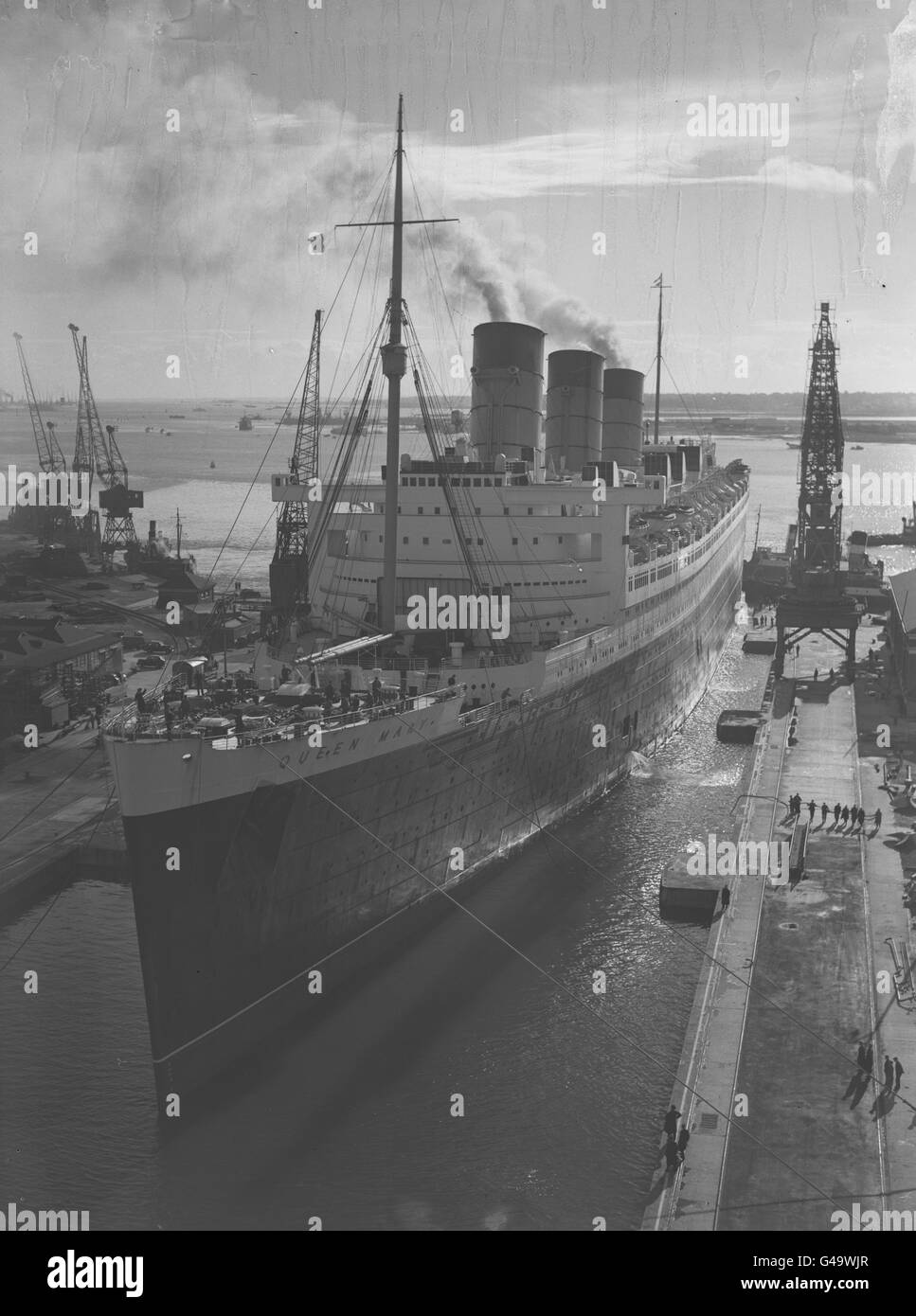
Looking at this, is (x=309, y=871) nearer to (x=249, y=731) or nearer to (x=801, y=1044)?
(x=249, y=731)

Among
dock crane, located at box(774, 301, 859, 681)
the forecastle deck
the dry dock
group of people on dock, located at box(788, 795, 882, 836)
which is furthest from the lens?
dock crane, located at box(774, 301, 859, 681)

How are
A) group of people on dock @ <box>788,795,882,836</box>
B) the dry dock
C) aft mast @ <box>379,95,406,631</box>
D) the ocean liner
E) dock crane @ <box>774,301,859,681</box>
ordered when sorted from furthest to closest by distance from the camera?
dock crane @ <box>774,301,859,681</box> → group of people on dock @ <box>788,795,882,836</box> → aft mast @ <box>379,95,406,631</box> → the ocean liner → the dry dock

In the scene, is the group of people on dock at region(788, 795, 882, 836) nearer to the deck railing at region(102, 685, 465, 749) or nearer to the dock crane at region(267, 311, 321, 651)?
the deck railing at region(102, 685, 465, 749)

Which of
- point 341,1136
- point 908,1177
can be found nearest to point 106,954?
point 341,1136

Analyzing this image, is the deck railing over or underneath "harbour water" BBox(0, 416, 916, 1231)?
over

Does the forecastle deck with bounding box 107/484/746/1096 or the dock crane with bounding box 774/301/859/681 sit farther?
the dock crane with bounding box 774/301/859/681

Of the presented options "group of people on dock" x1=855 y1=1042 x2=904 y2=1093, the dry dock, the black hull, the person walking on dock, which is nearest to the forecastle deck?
the black hull

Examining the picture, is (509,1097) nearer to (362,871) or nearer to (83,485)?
(362,871)

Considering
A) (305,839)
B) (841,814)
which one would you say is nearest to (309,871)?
(305,839)

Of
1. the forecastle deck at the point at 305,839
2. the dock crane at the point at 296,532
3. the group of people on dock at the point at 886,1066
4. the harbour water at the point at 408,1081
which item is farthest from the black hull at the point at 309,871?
the dock crane at the point at 296,532
